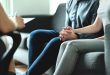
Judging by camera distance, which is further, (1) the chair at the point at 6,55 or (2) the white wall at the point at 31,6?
(2) the white wall at the point at 31,6

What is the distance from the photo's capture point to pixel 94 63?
185cm

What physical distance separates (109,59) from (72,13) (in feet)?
3.17

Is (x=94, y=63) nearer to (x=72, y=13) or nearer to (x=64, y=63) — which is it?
(x=64, y=63)

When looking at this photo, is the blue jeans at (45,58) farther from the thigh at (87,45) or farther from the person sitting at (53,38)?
the thigh at (87,45)

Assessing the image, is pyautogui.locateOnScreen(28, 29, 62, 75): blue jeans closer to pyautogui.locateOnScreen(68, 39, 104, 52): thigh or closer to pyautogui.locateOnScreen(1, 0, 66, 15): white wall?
pyautogui.locateOnScreen(68, 39, 104, 52): thigh

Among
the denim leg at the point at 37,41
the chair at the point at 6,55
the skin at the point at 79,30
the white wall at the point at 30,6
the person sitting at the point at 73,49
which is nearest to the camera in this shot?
the chair at the point at 6,55

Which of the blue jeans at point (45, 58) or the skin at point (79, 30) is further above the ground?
the skin at point (79, 30)

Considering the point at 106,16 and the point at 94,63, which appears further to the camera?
the point at 106,16

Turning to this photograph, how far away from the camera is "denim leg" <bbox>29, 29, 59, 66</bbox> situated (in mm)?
2547

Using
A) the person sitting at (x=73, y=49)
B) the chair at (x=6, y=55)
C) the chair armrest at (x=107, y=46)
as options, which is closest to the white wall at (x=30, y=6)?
the person sitting at (x=73, y=49)

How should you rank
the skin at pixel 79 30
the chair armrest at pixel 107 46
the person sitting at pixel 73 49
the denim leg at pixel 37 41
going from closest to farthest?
the chair armrest at pixel 107 46
the person sitting at pixel 73 49
the skin at pixel 79 30
the denim leg at pixel 37 41

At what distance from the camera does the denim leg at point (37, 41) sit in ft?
8.36

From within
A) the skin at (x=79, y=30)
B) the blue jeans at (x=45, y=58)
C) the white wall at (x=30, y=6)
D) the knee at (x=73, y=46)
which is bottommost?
the blue jeans at (x=45, y=58)

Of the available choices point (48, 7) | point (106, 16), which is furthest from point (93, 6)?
point (48, 7)
